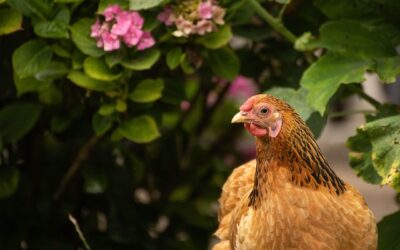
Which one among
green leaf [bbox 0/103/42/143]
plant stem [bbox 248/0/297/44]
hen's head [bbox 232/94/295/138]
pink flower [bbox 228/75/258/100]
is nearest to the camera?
hen's head [bbox 232/94/295/138]

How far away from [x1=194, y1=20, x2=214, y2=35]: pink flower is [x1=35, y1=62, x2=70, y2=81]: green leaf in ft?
1.69

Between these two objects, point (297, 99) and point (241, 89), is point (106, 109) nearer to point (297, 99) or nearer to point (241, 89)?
point (297, 99)

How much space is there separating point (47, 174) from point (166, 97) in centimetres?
80

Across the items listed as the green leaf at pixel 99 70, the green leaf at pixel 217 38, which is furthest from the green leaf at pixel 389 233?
the green leaf at pixel 99 70

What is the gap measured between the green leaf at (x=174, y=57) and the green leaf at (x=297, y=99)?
37cm

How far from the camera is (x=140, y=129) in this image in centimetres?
356

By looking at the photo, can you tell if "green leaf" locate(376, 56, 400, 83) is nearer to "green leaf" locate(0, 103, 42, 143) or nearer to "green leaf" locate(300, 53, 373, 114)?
"green leaf" locate(300, 53, 373, 114)

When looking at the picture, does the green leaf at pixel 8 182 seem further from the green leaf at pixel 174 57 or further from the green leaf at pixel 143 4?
the green leaf at pixel 143 4

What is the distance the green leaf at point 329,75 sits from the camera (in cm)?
326

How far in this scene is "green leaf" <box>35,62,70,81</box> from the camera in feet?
11.5

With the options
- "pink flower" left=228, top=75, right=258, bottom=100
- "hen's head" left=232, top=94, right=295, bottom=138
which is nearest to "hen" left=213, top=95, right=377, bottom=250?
"hen's head" left=232, top=94, right=295, bottom=138

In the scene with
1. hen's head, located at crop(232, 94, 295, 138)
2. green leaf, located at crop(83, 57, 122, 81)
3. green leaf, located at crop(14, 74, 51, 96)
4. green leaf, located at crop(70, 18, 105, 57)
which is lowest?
green leaf, located at crop(14, 74, 51, 96)

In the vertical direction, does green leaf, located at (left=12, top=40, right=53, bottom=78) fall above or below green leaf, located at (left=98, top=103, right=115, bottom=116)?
above

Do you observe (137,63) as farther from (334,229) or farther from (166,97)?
(334,229)
